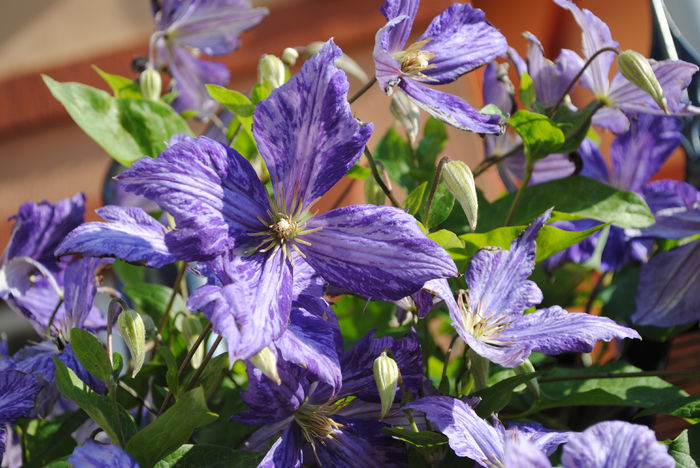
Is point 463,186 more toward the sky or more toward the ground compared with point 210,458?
more toward the sky

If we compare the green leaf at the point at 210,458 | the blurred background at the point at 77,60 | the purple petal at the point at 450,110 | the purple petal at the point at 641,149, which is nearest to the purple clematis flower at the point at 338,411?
the green leaf at the point at 210,458

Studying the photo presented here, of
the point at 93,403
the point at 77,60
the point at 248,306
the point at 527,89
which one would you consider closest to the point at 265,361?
the point at 248,306

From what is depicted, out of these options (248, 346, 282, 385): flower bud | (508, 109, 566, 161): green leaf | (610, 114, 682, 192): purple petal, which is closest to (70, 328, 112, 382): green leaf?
(248, 346, 282, 385): flower bud

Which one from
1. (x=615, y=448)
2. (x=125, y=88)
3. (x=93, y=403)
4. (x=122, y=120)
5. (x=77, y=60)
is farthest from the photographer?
(x=77, y=60)

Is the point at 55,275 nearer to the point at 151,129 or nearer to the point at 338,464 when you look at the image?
the point at 151,129

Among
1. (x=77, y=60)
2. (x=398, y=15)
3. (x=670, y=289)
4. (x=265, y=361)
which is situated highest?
(x=398, y=15)

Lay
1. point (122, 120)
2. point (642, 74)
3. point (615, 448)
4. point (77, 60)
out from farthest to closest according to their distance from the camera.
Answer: point (77, 60) < point (122, 120) < point (642, 74) < point (615, 448)

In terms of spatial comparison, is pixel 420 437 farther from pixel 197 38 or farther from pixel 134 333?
pixel 197 38

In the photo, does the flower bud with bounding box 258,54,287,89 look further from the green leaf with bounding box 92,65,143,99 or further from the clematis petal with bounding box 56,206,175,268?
the green leaf with bounding box 92,65,143,99

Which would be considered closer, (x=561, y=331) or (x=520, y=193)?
(x=561, y=331)

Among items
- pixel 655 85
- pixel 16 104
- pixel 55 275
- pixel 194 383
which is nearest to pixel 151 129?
pixel 55 275
